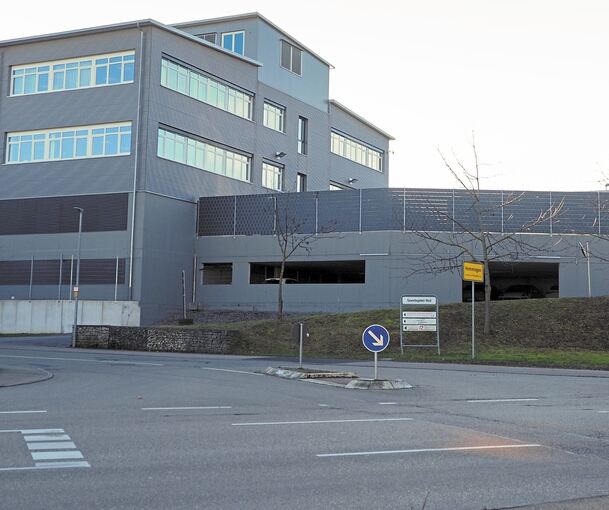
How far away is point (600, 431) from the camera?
448 inches

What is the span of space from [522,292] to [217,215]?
25.0m

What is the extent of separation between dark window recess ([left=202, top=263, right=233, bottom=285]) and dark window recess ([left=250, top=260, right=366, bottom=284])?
5.69ft

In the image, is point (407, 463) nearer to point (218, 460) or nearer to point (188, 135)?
point (218, 460)

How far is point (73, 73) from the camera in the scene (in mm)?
55094

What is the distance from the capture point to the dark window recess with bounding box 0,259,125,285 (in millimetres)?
52656

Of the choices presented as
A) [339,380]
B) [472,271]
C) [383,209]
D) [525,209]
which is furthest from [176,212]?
[339,380]

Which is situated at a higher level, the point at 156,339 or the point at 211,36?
the point at 211,36

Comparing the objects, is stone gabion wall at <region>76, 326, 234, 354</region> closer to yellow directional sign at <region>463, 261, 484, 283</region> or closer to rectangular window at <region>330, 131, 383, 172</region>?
yellow directional sign at <region>463, 261, 484, 283</region>

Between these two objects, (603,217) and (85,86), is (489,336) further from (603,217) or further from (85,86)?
(85,86)

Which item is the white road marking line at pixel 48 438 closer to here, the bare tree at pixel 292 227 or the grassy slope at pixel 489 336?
the grassy slope at pixel 489 336

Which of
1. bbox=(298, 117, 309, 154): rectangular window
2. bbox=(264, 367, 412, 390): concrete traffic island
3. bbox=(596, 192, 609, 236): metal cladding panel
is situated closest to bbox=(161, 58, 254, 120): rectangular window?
bbox=(298, 117, 309, 154): rectangular window

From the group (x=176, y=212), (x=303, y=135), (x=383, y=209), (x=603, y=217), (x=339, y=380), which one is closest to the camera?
(x=339, y=380)

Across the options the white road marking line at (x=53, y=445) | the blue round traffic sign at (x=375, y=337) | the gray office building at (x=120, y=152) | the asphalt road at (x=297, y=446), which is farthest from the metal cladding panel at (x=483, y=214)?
the white road marking line at (x=53, y=445)

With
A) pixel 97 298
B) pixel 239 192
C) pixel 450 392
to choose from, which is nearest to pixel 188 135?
pixel 239 192
